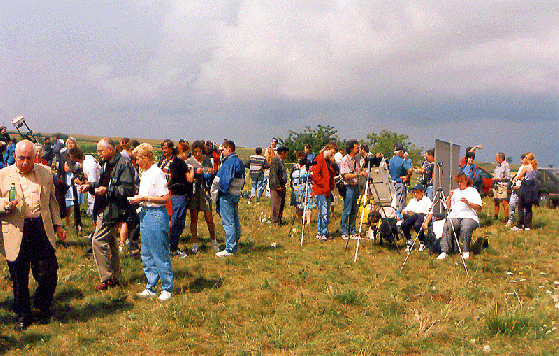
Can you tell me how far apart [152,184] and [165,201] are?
0.29 m

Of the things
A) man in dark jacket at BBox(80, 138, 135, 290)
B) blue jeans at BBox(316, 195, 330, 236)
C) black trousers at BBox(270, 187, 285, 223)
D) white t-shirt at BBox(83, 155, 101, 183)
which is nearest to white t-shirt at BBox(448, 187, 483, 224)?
blue jeans at BBox(316, 195, 330, 236)

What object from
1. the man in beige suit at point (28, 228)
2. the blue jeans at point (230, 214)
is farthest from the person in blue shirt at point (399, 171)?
the man in beige suit at point (28, 228)

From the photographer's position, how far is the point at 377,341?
Answer: 189 inches

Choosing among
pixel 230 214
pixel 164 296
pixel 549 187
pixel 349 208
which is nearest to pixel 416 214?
pixel 349 208

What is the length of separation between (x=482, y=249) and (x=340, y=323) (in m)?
5.19

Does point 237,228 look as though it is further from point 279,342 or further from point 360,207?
point 279,342

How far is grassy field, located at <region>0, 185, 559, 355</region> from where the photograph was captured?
4.75m

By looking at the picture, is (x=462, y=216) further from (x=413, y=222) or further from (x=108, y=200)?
(x=108, y=200)

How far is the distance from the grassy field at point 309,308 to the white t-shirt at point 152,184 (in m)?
1.52

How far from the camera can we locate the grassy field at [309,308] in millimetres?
4750

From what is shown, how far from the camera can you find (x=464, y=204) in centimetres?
874

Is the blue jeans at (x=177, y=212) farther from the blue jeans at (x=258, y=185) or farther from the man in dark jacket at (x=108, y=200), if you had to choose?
the blue jeans at (x=258, y=185)

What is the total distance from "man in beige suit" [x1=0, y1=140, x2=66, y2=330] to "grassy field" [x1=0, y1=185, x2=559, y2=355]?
1.25 ft

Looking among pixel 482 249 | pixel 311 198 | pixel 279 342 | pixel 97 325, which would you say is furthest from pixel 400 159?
pixel 97 325
